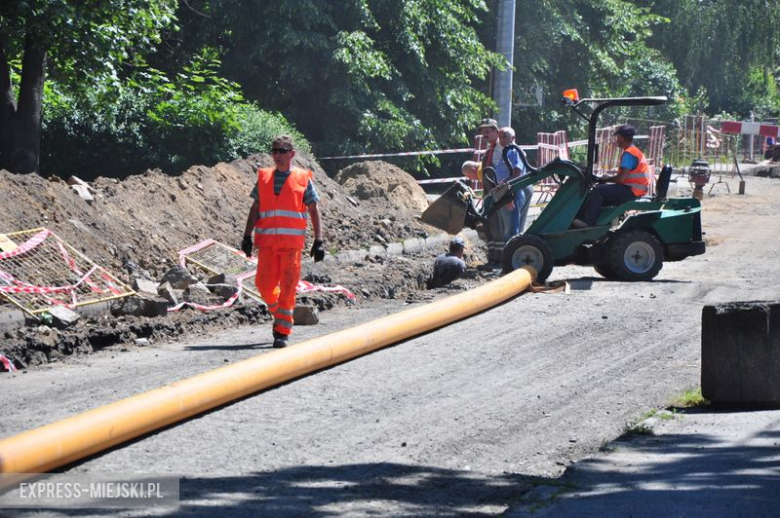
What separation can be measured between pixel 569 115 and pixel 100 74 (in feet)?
66.8

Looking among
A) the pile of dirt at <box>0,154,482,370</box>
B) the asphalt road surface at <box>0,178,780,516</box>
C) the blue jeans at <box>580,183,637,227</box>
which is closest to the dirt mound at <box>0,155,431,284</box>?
the pile of dirt at <box>0,154,482,370</box>

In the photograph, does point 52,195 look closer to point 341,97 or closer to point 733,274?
point 733,274

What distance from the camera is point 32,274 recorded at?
36.8ft

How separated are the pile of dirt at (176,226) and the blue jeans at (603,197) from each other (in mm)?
2161

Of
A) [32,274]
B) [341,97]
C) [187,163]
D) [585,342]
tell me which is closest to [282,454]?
[585,342]

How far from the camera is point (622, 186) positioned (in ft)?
45.3

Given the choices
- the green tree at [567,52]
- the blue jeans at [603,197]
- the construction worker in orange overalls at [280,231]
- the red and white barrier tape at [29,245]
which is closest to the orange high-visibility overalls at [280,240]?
the construction worker in orange overalls at [280,231]

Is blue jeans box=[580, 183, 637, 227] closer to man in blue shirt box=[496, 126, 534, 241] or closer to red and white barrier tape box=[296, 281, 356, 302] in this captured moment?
man in blue shirt box=[496, 126, 534, 241]

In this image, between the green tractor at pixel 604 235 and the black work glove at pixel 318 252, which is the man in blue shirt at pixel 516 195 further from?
the black work glove at pixel 318 252

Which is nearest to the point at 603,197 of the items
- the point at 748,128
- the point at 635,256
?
the point at 635,256

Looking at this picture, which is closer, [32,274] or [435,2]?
[32,274]

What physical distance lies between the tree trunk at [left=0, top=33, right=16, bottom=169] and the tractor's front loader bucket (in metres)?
5.92

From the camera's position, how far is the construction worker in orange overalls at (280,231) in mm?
9758

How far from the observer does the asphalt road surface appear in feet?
20.3
